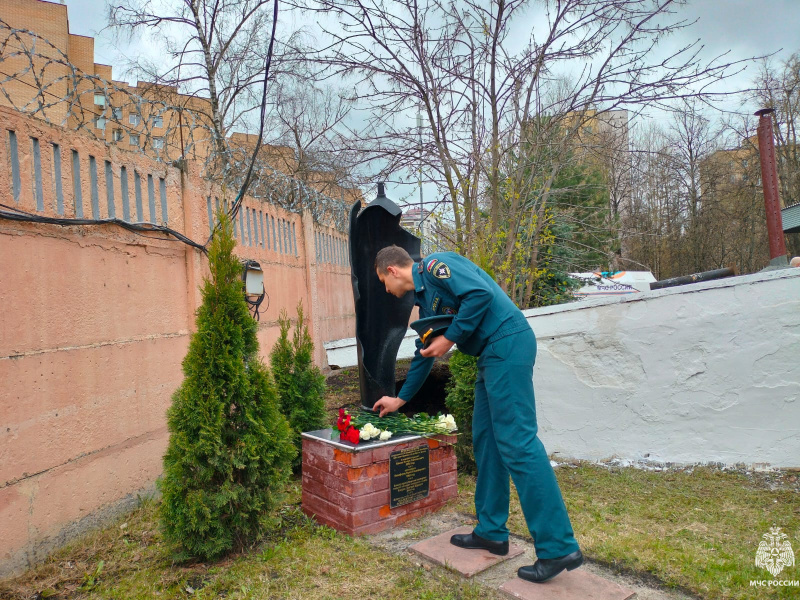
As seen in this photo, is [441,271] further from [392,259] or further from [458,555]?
[458,555]

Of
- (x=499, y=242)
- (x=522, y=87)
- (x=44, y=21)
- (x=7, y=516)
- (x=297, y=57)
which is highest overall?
(x=44, y=21)

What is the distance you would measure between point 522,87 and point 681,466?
503 centimetres

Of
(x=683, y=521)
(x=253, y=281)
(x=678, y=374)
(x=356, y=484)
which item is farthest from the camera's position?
(x=253, y=281)

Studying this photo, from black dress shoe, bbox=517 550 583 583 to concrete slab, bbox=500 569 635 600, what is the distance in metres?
0.04

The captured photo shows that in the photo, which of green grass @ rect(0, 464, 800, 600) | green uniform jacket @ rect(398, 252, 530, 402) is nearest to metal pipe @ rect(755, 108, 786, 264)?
green grass @ rect(0, 464, 800, 600)

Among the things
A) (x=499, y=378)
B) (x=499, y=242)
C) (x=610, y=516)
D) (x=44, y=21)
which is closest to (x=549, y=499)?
(x=499, y=378)

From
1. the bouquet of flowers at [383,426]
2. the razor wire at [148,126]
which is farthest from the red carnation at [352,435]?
the razor wire at [148,126]

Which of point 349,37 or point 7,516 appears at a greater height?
point 349,37

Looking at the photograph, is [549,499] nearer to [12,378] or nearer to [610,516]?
[610,516]

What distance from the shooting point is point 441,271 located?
114 inches

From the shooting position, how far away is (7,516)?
286cm

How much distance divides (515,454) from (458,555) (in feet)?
2.50

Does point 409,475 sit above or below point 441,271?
below

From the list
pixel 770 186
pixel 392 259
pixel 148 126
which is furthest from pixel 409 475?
pixel 770 186
